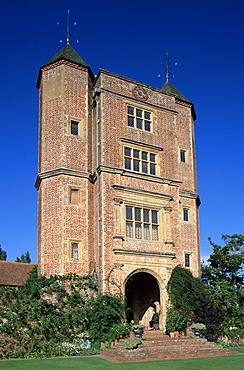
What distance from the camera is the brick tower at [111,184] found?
2083cm

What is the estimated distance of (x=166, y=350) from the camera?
17.2 m

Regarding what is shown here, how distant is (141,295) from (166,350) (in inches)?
303

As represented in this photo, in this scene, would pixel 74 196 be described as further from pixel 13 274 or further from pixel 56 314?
pixel 13 274

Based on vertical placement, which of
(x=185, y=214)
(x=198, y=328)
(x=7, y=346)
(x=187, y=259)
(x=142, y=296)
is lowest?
(x=7, y=346)

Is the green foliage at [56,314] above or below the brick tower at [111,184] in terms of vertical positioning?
below

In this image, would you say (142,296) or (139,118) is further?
(142,296)

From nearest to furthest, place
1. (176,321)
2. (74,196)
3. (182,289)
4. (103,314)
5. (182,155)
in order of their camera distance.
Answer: (103,314) < (176,321) < (182,289) < (74,196) < (182,155)

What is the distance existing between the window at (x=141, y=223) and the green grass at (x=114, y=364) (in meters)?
7.22

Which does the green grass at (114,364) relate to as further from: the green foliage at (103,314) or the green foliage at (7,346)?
the green foliage at (103,314)

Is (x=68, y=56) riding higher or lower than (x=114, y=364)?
higher

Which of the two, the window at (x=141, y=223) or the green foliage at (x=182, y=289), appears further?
the window at (x=141, y=223)

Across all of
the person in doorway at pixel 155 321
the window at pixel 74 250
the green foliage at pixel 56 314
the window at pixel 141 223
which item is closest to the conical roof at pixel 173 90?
the window at pixel 141 223

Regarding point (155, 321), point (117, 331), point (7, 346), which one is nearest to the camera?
point (7, 346)

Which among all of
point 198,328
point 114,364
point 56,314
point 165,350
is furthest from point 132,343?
point 198,328
